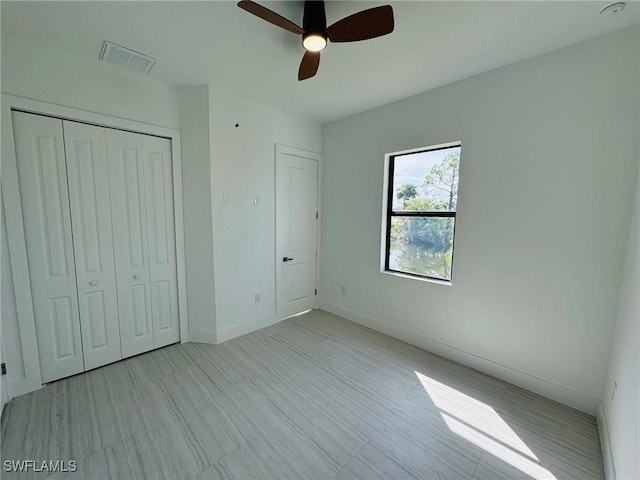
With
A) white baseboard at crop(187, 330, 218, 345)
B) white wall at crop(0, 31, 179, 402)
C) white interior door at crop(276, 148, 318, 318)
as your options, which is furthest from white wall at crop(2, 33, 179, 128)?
white baseboard at crop(187, 330, 218, 345)

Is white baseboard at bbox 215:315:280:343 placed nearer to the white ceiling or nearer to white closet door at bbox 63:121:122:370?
white closet door at bbox 63:121:122:370

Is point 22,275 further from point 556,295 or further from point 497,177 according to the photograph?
point 556,295

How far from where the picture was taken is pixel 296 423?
1.80 m

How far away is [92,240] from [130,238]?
27cm

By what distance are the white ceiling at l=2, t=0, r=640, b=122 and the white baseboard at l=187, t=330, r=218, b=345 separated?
8.59ft

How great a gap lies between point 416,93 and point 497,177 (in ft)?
3.99

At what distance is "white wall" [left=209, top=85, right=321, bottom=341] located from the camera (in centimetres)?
277

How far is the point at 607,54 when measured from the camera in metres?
1.76

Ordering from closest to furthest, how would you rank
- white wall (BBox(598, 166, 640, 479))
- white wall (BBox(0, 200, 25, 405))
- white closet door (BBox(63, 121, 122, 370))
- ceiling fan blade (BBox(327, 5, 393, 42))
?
white wall (BBox(598, 166, 640, 479)) < ceiling fan blade (BBox(327, 5, 393, 42)) < white wall (BBox(0, 200, 25, 405)) < white closet door (BBox(63, 121, 122, 370))

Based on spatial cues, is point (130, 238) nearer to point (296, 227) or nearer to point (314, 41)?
point (296, 227)

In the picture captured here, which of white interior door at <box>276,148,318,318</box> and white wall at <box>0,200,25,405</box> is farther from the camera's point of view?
white interior door at <box>276,148,318,318</box>

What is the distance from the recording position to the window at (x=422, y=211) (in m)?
2.65

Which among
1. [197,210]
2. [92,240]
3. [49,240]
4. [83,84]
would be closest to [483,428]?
[197,210]

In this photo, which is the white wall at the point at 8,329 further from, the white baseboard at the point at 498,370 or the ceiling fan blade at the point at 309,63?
the white baseboard at the point at 498,370
